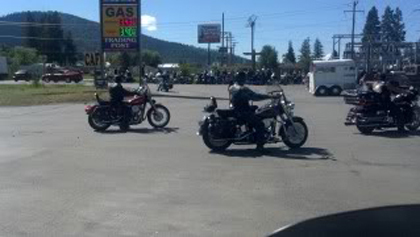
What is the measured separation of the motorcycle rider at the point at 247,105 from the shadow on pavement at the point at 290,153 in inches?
12.4

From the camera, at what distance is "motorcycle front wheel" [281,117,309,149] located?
14.1 metres

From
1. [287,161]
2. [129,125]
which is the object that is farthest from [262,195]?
[129,125]

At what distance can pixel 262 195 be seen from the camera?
8.95m

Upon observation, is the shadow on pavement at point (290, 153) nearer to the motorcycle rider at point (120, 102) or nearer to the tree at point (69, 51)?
the motorcycle rider at point (120, 102)

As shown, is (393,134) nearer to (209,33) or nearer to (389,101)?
(389,101)

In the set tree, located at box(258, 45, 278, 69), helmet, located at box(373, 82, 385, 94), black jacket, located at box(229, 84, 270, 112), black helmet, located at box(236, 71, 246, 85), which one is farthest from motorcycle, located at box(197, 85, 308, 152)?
tree, located at box(258, 45, 278, 69)

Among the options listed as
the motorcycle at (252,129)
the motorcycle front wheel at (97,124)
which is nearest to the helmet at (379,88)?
the motorcycle at (252,129)

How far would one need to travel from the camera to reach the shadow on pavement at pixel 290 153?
12767mm

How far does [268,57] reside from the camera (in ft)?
395

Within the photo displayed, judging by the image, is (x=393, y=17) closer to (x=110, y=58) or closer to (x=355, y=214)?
(x=110, y=58)

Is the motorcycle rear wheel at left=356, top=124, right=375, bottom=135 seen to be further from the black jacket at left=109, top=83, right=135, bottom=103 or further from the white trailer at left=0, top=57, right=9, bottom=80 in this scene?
the white trailer at left=0, top=57, right=9, bottom=80

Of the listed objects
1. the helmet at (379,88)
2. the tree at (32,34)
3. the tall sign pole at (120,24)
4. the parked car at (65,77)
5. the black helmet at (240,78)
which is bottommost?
the parked car at (65,77)

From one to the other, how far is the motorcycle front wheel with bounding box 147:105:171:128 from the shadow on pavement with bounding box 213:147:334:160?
18.3 ft

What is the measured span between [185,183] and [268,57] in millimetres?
111612
